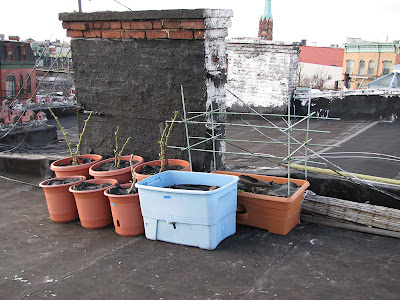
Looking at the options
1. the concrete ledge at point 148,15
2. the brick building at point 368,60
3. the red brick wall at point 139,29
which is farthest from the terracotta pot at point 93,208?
the brick building at point 368,60

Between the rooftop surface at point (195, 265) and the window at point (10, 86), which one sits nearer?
the rooftop surface at point (195, 265)

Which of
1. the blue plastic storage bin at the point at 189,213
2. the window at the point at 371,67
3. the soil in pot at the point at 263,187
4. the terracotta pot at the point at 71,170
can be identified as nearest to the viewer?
the blue plastic storage bin at the point at 189,213

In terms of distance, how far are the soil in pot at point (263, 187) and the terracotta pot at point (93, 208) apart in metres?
1.52

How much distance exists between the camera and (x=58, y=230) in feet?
14.9

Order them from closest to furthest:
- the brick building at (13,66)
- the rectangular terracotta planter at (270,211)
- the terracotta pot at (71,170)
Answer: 1. the rectangular terracotta planter at (270,211)
2. the terracotta pot at (71,170)
3. the brick building at (13,66)

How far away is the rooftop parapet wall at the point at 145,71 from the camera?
4.89m

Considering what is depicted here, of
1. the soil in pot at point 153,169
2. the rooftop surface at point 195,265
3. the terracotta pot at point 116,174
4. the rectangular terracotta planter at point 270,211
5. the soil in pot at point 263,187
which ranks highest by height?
the soil in pot at point 153,169

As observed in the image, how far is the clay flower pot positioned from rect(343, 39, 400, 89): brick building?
48.3m

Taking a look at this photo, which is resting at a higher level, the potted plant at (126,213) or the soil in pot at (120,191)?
Answer: the soil in pot at (120,191)

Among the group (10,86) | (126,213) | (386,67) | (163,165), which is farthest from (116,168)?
(386,67)

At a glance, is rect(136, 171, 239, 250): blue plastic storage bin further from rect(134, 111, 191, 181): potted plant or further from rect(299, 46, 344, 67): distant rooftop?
rect(299, 46, 344, 67): distant rooftop

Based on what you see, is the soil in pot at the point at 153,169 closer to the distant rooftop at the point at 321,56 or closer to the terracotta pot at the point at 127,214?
the terracotta pot at the point at 127,214

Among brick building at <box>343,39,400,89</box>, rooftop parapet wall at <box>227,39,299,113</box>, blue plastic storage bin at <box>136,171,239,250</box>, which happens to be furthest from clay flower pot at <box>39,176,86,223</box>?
brick building at <box>343,39,400,89</box>

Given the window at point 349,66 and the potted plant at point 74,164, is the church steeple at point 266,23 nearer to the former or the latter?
the window at point 349,66
